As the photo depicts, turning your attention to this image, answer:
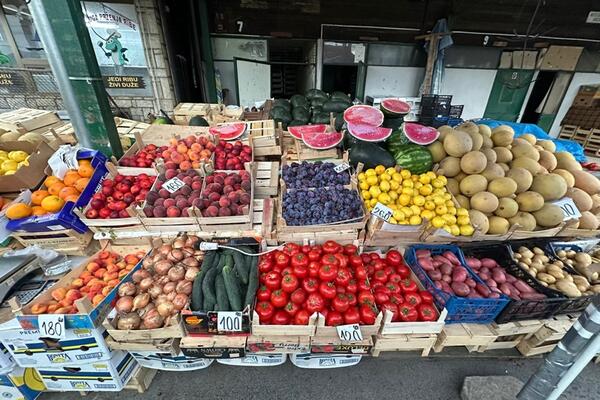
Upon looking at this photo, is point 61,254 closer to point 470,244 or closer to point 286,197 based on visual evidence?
point 286,197

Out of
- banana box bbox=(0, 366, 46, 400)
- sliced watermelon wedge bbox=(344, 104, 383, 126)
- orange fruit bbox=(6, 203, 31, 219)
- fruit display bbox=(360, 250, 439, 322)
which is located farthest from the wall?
banana box bbox=(0, 366, 46, 400)

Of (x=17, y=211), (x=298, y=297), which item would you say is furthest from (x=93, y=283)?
(x=298, y=297)

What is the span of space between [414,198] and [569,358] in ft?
5.09

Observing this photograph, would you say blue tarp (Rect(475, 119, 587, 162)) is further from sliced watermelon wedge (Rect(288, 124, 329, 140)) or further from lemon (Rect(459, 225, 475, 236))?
sliced watermelon wedge (Rect(288, 124, 329, 140))

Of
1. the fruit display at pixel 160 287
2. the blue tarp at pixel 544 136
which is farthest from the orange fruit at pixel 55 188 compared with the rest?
the blue tarp at pixel 544 136

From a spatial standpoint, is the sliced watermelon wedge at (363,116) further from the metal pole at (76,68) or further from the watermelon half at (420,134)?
the metal pole at (76,68)

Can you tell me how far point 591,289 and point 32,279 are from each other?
18.1 ft

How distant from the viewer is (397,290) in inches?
88.6

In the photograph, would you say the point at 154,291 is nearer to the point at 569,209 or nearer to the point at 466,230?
the point at 466,230

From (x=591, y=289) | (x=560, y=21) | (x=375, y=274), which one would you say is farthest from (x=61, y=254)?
(x=560, y=21)

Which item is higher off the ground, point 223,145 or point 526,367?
point 223,145

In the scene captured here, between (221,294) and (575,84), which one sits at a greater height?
(575,84)

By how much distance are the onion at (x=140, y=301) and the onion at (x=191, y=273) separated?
32 centimetres

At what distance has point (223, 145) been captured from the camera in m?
3.44
